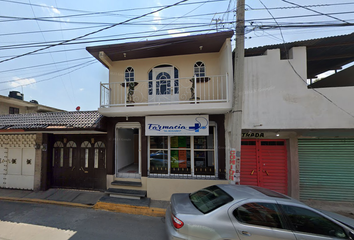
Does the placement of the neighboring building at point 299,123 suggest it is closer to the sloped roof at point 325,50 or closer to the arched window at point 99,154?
the sloped roof at point 325,50

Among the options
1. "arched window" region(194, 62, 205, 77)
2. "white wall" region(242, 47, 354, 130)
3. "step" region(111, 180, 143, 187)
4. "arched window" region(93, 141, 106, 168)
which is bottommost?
"step" region(111, 180, 143, 187)

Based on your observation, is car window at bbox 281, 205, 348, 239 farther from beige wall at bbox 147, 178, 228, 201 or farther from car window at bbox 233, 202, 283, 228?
beige wall at bbox 147, 178, 228, 201

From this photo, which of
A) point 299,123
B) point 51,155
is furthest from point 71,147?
point 299,123

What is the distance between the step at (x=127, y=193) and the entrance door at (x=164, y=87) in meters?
3.67

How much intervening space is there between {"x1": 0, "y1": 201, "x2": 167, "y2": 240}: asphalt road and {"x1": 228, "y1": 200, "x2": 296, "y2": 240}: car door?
2.11 metres

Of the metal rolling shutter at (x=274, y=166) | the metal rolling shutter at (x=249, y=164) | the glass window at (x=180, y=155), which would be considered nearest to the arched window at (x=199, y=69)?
the glass window at (x=180, y=155)

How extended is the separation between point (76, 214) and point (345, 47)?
1087cm

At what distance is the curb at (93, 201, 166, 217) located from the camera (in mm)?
4930

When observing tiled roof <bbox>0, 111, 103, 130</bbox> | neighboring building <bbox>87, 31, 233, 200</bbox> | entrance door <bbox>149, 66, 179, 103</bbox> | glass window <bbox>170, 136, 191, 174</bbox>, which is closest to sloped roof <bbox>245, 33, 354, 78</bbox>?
neighboring building <bbox>87, 31, 233, 200</bbox>

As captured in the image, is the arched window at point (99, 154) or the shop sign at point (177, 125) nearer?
the shop sign at point (177, 125)

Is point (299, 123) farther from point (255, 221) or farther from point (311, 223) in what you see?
point (255, 221)

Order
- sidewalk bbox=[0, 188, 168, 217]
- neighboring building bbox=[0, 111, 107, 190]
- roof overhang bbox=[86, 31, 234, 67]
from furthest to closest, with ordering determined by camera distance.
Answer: neighboring building bbox=[0, 111, 107, 190]
roof overhang bbox=[86, 31, 234, 67]
sidewalk bbox=[0, 188, 168, 217]

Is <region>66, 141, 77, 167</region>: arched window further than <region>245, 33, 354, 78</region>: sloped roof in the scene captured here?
Yes

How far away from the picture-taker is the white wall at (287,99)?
4.95 meters
